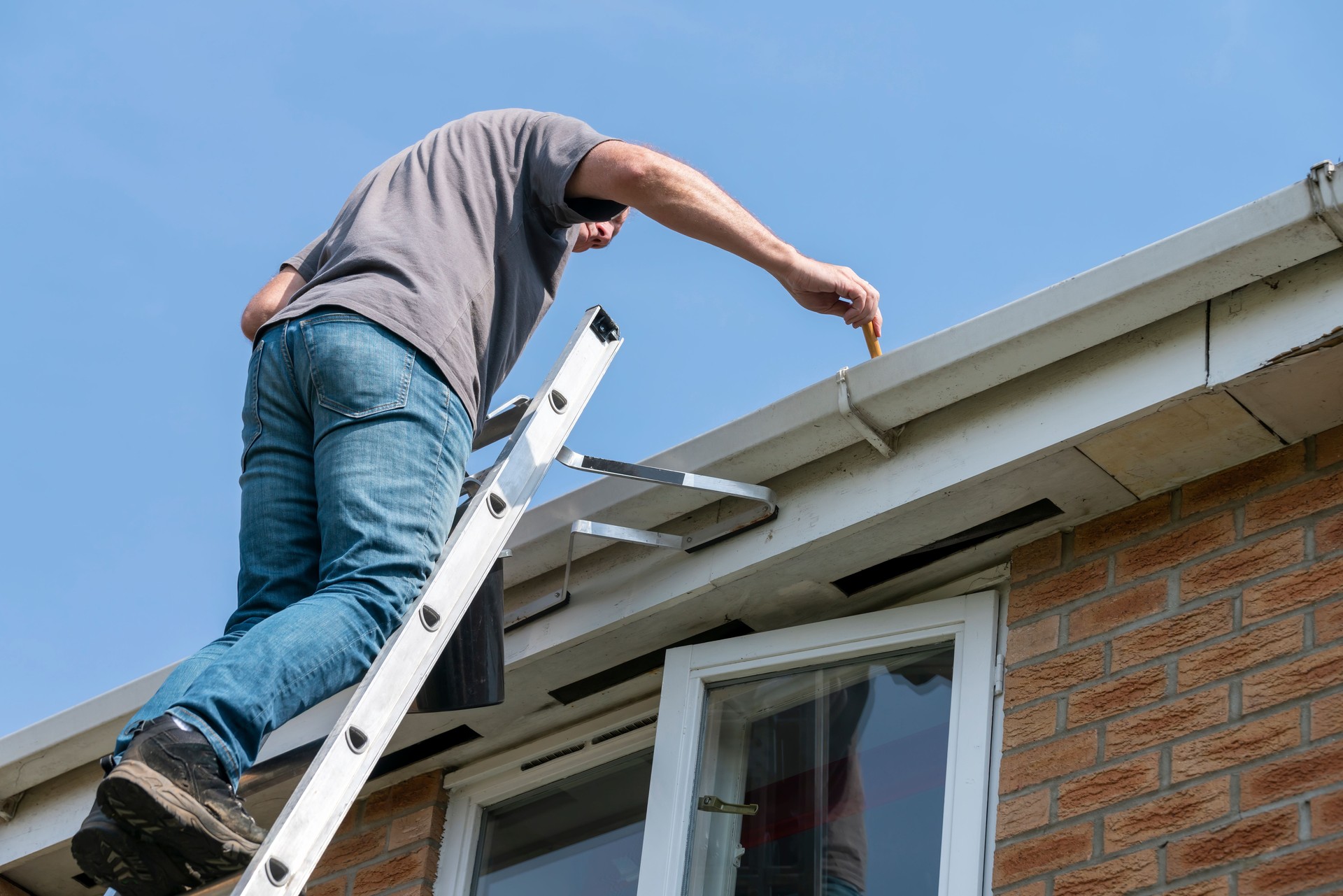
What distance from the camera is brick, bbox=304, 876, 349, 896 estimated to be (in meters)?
4.34

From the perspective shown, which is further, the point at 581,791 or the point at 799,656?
the point at 581,791

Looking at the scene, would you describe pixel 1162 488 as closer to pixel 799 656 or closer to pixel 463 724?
pixel 799 656

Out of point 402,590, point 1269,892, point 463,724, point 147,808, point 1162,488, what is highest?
point 1162,488

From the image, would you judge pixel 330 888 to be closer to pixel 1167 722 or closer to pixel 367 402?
pixel 367 402

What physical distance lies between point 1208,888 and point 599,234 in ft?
6.38

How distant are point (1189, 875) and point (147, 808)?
179 cm

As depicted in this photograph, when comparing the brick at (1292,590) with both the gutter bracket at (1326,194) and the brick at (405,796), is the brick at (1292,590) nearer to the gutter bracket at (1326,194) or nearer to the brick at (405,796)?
the gutter bracket at (1326,194)

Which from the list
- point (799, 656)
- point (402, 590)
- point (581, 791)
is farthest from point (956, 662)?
point (402, 590)

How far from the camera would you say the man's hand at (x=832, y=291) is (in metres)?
3.49

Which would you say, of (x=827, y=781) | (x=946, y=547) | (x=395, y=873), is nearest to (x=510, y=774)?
(x=395, y=873)

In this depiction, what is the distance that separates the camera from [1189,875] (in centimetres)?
298

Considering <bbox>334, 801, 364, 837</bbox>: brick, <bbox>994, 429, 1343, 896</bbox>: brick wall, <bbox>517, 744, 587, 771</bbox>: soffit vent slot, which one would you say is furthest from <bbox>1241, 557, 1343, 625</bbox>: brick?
<bbox>334, 801, 364, 837</bbox>: brick

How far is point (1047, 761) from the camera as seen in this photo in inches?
130

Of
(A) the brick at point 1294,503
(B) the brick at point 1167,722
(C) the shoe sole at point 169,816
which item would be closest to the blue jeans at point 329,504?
(C) the shoe sole at point 169,816
